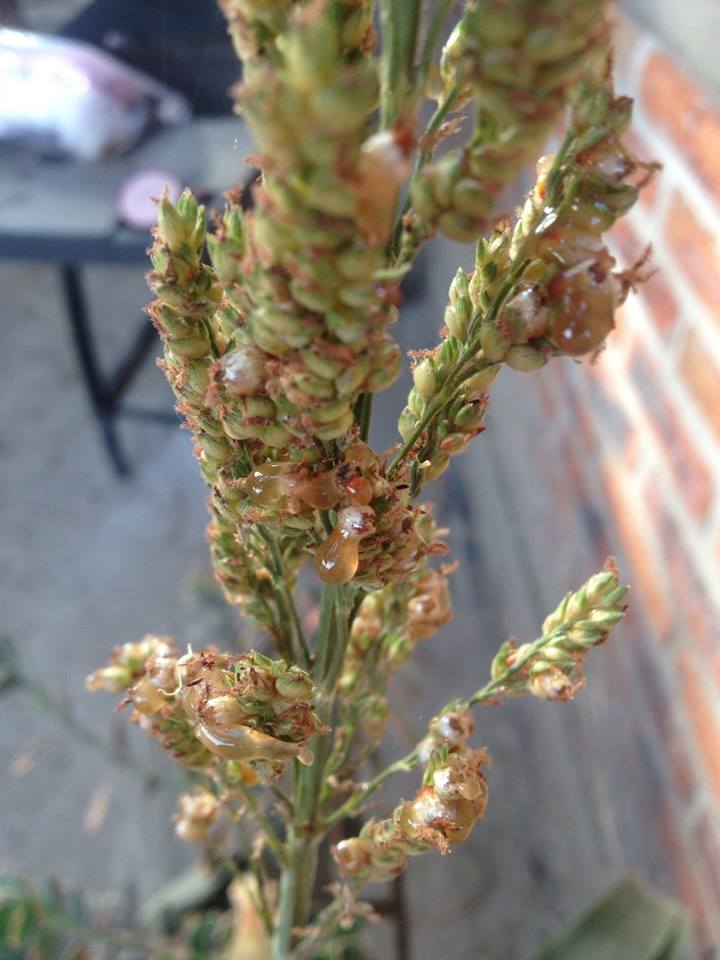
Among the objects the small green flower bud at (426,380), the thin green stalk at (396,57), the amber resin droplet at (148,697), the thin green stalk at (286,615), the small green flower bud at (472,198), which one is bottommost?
the amber resin droplet at (148,697)

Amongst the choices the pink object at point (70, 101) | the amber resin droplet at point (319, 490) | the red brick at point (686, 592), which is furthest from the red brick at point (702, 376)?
the pink object at point (70, 101)

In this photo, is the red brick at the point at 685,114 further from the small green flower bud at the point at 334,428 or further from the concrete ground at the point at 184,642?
the small green flower bud at the point at 334,428

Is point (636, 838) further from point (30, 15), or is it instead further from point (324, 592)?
point (30, 15)

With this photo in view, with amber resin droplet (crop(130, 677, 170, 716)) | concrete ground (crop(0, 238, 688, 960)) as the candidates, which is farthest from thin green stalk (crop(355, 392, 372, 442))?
concrete ground (crop(0, 238, 688, 960))

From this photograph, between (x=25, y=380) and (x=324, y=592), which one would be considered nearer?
(x=324, y=592)

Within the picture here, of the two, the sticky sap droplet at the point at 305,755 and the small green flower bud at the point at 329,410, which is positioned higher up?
the small green flower bud at the point at 329,410

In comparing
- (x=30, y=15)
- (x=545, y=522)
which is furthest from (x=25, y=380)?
(x=545, y=522)
